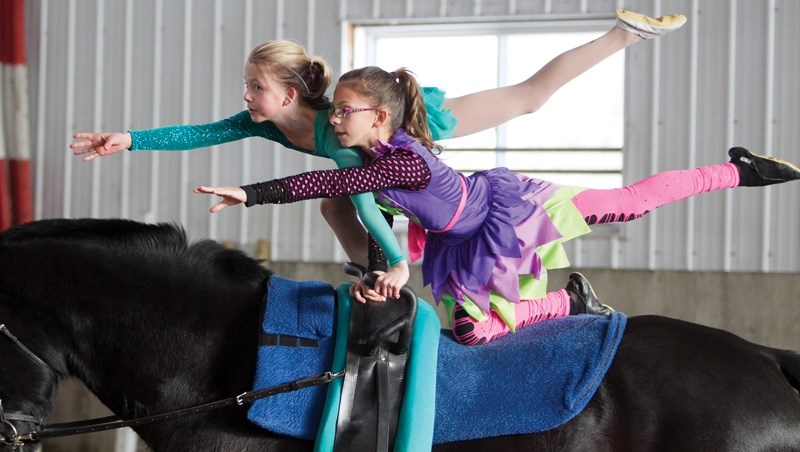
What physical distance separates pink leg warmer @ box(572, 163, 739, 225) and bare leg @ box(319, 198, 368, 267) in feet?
2.09

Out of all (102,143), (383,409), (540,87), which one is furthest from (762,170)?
(102,143)

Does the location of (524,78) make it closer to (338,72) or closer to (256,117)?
(338,72)

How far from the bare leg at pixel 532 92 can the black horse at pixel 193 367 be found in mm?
932

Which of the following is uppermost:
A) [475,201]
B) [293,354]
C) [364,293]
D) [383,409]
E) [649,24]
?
[649,24]

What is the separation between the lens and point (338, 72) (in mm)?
4934

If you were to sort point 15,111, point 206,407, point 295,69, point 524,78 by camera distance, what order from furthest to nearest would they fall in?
point 15,111 → point 524,78 → point 295,69 → point 206,407

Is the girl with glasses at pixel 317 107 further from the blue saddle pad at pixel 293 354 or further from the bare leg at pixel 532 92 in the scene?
the blue saddle pad at pixel 293 354

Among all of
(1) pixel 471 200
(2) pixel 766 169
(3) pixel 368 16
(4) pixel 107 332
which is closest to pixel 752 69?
(3) pixel 368 16

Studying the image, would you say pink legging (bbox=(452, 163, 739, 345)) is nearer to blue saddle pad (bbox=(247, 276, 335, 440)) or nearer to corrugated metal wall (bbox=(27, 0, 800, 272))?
blue saddle pad (bbox=(247, 276, 335, 440))

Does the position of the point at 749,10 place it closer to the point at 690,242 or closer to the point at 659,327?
the point at 690,242

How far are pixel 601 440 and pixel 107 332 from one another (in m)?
1.07

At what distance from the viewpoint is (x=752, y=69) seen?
4496 mm

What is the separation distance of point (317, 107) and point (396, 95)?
0.35m

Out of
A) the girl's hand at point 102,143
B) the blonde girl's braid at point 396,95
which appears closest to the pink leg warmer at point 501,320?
the blonde girl's braid at point 396,95
